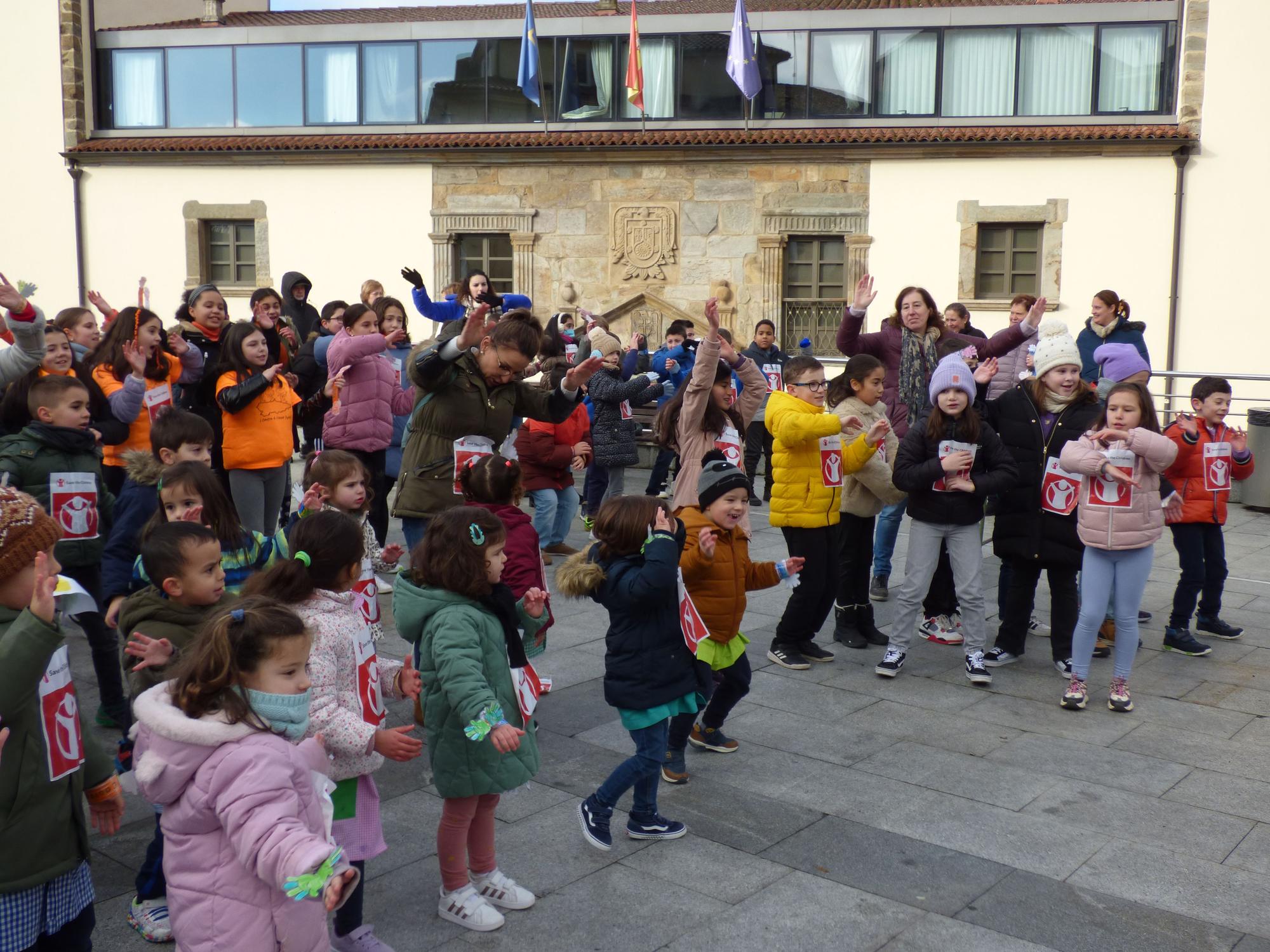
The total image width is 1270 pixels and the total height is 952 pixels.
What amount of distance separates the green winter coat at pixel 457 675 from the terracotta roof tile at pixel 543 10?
815 inches

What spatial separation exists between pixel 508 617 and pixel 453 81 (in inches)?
843

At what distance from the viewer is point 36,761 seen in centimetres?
270

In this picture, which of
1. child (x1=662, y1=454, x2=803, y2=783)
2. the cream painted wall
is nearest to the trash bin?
child (x1=662, y1=454, x2=803, y2=783)

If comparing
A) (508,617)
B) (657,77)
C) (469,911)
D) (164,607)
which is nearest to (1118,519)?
(508,617)

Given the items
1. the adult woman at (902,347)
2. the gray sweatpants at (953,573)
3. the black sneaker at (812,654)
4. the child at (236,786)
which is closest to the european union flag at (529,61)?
the adult woman at (902,347)

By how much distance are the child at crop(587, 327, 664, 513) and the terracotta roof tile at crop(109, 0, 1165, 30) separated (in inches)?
574

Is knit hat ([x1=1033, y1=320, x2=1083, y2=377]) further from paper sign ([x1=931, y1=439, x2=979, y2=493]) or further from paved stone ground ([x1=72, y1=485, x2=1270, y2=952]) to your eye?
paved stone ground ([x1=72, y1=485, x2=1270, y2=952])

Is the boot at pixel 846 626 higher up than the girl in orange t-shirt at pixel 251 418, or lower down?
lower down

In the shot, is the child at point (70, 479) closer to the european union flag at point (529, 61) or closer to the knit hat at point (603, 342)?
the knit hat at point (603, 342)

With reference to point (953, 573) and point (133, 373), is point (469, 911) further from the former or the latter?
point (133, 373)

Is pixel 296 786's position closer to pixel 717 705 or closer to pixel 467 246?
pixel 717 705

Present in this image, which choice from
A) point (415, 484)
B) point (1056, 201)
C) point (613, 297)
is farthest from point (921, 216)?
point (415, 484)

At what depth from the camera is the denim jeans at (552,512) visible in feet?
29.2

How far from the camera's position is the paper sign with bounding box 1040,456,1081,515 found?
6211mm
